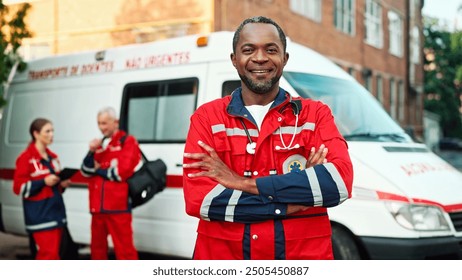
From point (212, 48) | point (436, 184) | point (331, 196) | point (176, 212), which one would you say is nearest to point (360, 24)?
point (212, 48)

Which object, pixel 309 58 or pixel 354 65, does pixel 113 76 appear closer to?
pixel 309 58

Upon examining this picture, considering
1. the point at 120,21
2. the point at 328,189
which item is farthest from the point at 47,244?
the point at 120,21

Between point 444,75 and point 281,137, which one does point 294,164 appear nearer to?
point 281,137

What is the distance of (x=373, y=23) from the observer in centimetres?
547

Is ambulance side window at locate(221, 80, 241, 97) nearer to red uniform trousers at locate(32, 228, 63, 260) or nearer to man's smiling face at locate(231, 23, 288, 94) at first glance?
red uniform trousers at locate(32, 228, 63, 260)

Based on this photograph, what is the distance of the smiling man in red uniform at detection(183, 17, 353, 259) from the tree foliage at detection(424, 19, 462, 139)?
7.69 ft

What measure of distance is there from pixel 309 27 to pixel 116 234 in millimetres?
3192

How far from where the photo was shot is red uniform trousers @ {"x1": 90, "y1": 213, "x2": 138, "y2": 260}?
4848mm

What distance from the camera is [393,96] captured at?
6027 mm

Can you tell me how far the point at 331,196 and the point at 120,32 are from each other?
23.0 feet

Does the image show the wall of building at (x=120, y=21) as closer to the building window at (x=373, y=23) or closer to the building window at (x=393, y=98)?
the building window at (x=393, y=98)

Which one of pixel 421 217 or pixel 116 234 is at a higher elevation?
pixel 421 217

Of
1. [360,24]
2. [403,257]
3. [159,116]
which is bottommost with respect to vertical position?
[403,257]

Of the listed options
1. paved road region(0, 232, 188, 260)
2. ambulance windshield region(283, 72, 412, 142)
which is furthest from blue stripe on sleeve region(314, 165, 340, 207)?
paved road region(0, 232, 188, 260)
